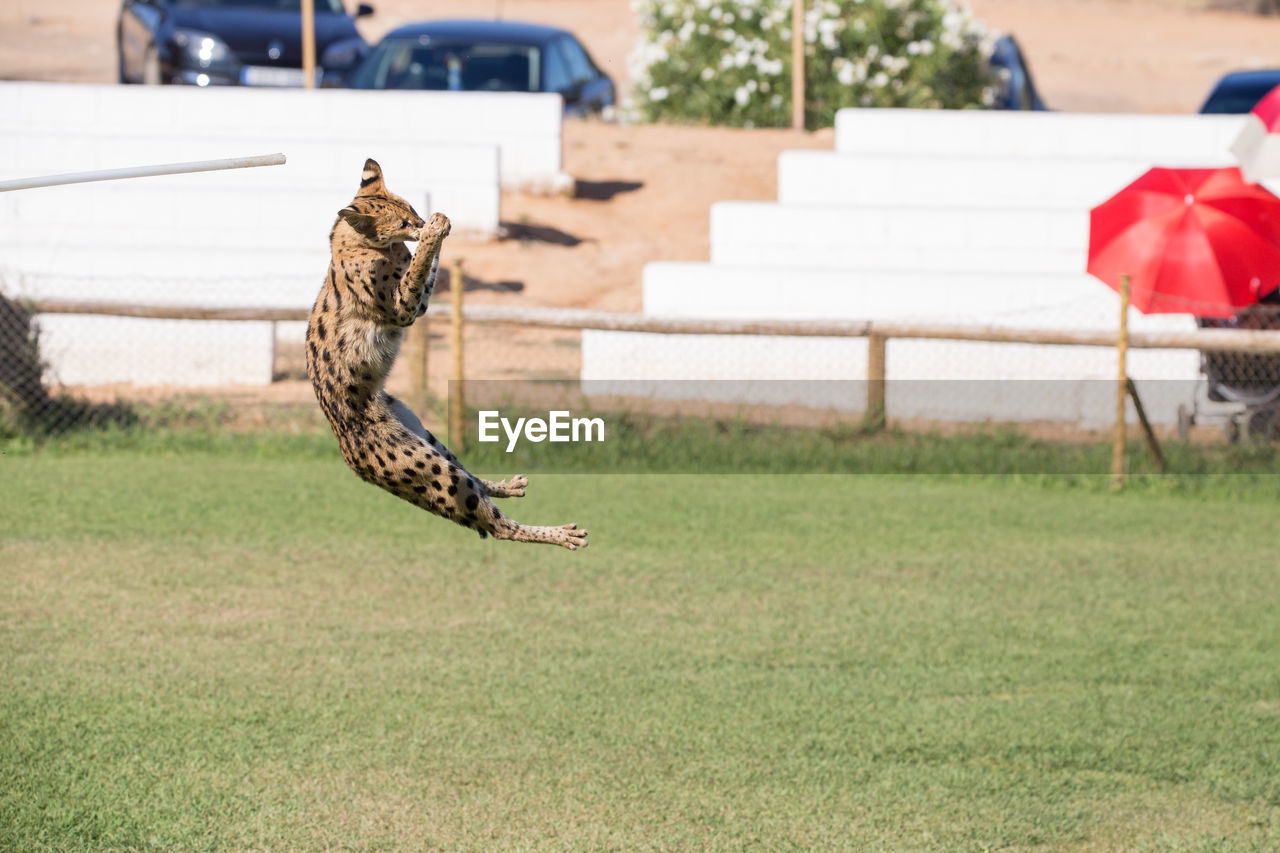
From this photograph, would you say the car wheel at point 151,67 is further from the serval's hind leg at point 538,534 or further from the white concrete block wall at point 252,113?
the serval's hind leg at point 538,534

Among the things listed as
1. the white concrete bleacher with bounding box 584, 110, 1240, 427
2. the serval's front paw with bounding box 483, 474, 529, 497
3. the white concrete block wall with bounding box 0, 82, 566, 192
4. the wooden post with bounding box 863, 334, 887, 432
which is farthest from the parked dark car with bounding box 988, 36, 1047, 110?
the serval's front paw with bounding box 483, 474, 529, 497

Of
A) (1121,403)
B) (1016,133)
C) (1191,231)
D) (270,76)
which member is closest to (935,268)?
(1016,133)

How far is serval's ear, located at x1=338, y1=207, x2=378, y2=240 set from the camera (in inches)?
69.3

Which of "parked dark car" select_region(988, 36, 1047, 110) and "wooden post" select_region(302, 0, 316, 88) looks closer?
"wooden post" select_region(302, 0, 316, 88)

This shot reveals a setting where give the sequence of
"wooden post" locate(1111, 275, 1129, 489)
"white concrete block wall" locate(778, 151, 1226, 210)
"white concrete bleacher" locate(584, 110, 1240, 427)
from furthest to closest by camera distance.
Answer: "white concrete block wall" locate(778, 151, 1226, 210)
"white concrete bleacher" locate(584, 110, 1240, 427)
"wooden post" locate(1111, 275, 1129, 489)

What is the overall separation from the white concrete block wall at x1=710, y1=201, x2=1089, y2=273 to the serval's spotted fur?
1666cm

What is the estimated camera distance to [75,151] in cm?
2070

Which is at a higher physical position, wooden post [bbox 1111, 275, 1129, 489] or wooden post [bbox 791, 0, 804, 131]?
wooden post [bbox 791, 0, 804, 131]

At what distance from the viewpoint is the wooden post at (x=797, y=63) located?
25.3 m

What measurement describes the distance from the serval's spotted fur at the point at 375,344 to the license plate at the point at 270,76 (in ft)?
75.1

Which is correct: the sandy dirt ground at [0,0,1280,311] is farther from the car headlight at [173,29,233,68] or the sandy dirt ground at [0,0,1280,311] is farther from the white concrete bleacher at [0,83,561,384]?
the car headlight at [173,29,233,68]

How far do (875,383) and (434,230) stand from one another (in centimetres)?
1352

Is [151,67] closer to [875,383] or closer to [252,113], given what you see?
[252,113]

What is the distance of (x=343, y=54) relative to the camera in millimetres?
25094
